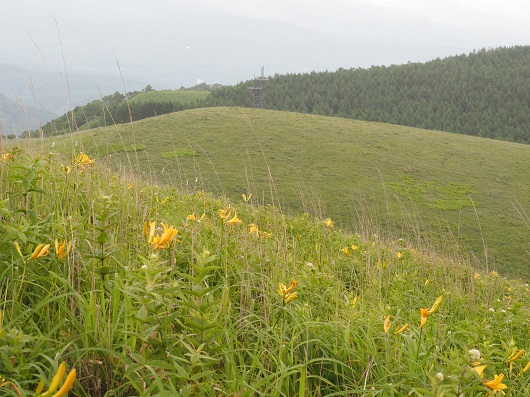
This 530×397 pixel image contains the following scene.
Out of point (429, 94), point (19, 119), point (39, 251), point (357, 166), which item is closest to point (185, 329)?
point (39, 251)

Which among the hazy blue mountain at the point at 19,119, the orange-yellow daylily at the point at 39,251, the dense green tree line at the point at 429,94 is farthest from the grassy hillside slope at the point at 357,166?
the dense green tree line at the point at 429,94

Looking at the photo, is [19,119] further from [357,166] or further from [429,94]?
[429,94]

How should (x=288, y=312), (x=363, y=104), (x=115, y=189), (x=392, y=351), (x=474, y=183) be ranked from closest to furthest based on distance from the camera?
(x=392, y=351), (x=288, y=312), (x=115, y=189), (x=474, y=183), (x=363, y=104)

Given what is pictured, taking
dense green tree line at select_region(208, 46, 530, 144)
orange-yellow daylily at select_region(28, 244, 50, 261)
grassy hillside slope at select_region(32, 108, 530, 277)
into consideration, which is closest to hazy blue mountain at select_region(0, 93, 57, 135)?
orange-yellow daylily at select_region(28, 244, 50, 261)

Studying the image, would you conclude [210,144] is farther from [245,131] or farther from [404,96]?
[404,96]

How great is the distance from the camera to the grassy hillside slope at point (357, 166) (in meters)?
17.9

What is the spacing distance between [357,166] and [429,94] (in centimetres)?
4006

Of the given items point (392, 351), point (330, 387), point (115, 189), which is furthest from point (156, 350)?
point (115, 189)

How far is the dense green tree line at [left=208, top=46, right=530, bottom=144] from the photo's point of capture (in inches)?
2063

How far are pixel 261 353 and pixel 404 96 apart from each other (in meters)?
63.0

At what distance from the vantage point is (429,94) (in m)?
59.2

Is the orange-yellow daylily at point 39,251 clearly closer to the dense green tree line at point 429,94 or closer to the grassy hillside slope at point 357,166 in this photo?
the grassy hillside slope at point 357,166

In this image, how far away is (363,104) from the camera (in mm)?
59625

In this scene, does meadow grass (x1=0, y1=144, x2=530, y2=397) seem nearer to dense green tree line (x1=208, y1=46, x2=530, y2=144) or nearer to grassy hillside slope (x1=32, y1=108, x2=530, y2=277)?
grassy hillside slope (x1=32, y1=108, x2=530, y2=277)
